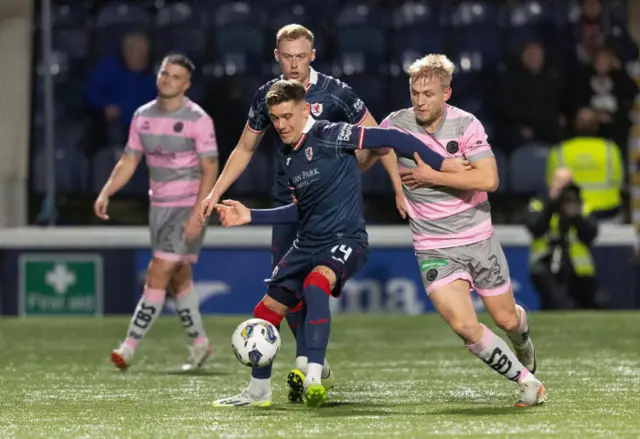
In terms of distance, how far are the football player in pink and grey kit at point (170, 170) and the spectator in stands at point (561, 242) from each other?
4505mm

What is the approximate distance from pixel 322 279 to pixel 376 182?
7314 mm

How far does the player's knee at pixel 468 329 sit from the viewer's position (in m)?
6.24

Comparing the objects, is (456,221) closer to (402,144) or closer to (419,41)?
(402,144)

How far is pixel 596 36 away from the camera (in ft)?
46.9

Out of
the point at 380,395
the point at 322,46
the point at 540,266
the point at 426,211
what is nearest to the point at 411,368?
the point at 380,395

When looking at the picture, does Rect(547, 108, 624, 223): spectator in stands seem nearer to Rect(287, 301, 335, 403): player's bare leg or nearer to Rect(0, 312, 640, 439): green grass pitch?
Rect(0, 312, 640, 439): green grass pitch

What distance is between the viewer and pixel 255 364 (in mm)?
6293

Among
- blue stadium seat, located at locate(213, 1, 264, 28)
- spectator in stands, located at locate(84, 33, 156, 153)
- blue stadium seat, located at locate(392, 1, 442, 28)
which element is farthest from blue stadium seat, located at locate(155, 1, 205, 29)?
blue stadium seat, located at locate(392, 1, 442, 28)

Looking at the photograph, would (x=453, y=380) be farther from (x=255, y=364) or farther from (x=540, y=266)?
(x=540, y=266)

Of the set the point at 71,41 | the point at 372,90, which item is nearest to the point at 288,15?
the point at 372,90

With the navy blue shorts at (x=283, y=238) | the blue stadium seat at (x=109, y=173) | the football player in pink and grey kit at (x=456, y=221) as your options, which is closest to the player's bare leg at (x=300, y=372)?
the navy blue shorts at (x=283, y=238)

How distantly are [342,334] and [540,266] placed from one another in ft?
7.73

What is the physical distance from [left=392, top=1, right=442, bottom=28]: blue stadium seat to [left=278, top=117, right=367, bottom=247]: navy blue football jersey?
817 centimetres

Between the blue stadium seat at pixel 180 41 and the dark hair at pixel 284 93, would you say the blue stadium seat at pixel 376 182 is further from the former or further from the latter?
the dark hair at pixel 284 93
